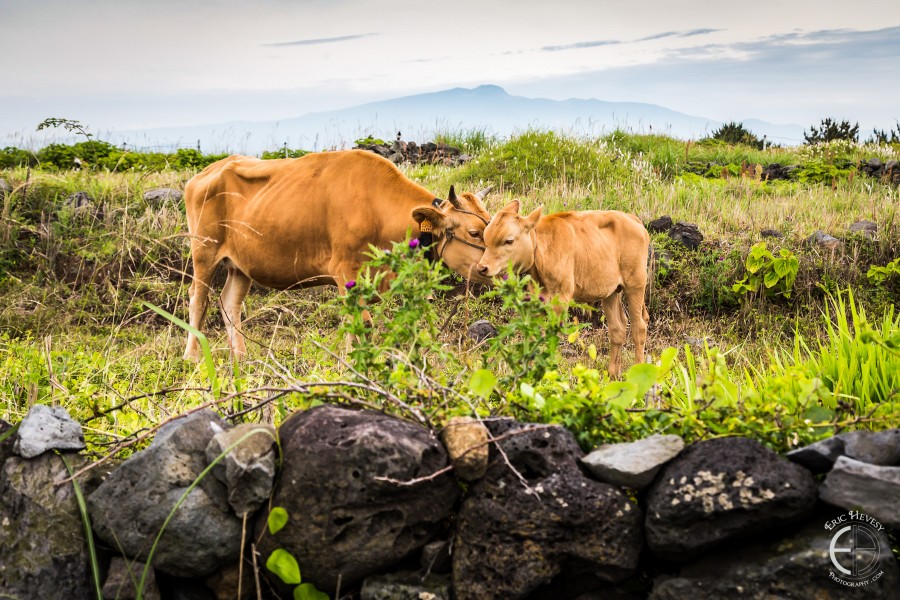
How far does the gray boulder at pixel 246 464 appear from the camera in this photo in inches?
122

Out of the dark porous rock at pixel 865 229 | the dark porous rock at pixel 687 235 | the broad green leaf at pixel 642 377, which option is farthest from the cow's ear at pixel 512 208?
the dark porous rock at pixel 865 229

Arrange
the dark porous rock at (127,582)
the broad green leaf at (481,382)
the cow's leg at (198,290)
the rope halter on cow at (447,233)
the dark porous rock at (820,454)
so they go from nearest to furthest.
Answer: the dark porous rock at (820,454) < the broad green leaf at (481,382) < the dark porous rock at (127,582) < the rope halter on cow at (447,233) < the cow's leg at (198,290)

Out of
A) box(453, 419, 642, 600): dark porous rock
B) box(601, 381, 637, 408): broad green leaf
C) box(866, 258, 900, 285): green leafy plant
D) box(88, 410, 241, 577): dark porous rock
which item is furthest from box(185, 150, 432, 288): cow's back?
box(866, 258, 900, 285): green leafy plant

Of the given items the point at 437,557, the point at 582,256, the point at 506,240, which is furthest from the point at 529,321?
the point at 582,256

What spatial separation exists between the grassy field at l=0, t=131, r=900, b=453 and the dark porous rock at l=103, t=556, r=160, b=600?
58cm

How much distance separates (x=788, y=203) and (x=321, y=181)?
778 centimetres

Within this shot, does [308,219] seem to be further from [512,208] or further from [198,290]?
[512,208]

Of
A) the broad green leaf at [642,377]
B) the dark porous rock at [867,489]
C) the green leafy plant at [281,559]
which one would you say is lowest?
the green leafy plant at [281,559]

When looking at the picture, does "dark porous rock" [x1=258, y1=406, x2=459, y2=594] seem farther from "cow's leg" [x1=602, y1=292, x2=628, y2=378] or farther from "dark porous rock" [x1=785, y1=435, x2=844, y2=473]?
"cow's leg" [x1=602, y1=292, x2=628, y2=378]

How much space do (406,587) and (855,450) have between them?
65.9 inches

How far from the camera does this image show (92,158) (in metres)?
15.5

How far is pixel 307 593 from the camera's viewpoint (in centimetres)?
317

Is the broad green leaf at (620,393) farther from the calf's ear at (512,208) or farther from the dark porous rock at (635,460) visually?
the calf's ear at (512,208)

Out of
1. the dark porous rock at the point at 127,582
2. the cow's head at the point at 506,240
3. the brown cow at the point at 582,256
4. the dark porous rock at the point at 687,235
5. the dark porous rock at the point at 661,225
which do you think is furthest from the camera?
the dark porous rock at the point at 661,225
